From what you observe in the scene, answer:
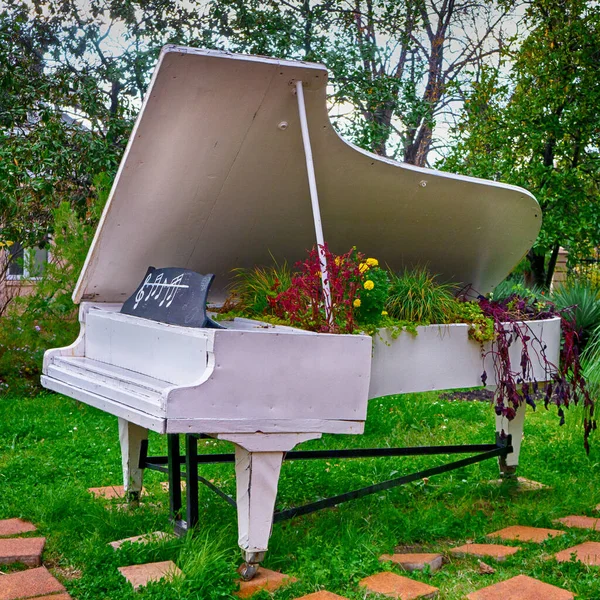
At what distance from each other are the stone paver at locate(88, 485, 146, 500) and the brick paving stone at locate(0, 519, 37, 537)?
1.73 ft

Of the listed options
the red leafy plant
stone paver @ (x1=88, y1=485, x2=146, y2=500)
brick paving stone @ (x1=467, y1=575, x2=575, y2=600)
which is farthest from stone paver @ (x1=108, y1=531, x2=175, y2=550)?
brick paving stone @ (x1=467, y1=575, x2=575, y2=600)

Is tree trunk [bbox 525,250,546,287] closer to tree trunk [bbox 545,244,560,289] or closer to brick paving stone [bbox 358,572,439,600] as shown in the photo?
tree trunk [bbox 545,244,560,289]

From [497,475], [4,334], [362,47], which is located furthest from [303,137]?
[362,47]

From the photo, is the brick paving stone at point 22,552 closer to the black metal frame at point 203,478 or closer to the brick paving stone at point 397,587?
the black metal frame at point 203,478

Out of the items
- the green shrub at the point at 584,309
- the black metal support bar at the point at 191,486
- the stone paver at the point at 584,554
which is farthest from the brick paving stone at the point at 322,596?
the green shrub at the point at 584,309

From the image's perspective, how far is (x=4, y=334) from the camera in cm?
867

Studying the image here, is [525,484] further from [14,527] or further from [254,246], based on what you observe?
[14,527]

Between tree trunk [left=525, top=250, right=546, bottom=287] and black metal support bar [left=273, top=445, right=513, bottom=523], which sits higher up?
tree trunk [left=525, top=250, right=546, bottom=287]

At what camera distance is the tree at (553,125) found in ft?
31.8

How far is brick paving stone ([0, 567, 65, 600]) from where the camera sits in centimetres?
326

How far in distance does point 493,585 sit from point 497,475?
7.17ft

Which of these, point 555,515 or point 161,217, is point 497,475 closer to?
point 555,515

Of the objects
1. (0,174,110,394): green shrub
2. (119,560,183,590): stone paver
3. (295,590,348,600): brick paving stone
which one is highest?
(0,174,110,394): green shrub

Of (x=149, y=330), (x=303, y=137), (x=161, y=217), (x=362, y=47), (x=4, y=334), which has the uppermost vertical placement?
(x=362, y=47)
